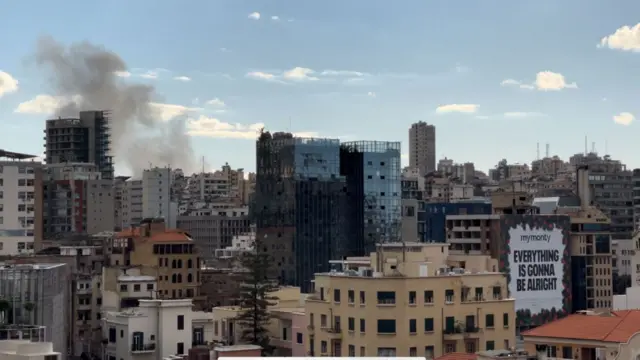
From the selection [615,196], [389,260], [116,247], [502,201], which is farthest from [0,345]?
[615,196]

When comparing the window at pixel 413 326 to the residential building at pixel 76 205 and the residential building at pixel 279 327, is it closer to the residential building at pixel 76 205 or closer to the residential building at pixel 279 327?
the residential building at pixel 279 327

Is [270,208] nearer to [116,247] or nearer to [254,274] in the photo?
[116,247]

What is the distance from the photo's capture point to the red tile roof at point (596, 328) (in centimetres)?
4516

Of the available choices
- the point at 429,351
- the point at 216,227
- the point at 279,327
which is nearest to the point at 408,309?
the point at 429,351

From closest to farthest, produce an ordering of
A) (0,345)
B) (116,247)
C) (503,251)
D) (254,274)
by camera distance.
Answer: (0,345) → (254,274) → (116,247) → (503,251)

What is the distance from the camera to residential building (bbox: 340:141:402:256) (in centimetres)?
12825

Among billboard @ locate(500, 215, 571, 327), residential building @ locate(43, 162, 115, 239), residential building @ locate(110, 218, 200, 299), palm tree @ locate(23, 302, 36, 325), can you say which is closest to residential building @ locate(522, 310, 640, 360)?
palm tree @ locate(23, 302, 36, 325)

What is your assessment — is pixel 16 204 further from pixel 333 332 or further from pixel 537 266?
pixel 333 332

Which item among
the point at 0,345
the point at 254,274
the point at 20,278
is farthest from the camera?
the point at 254,274

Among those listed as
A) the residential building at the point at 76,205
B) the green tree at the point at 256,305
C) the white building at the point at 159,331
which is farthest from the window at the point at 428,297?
the residential building at the point at 76,205

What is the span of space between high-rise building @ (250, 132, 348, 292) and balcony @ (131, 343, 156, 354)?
5042 cm

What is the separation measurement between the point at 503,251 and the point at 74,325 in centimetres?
4927

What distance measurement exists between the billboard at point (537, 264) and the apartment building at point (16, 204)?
4522 cm

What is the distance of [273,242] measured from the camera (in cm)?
12100
